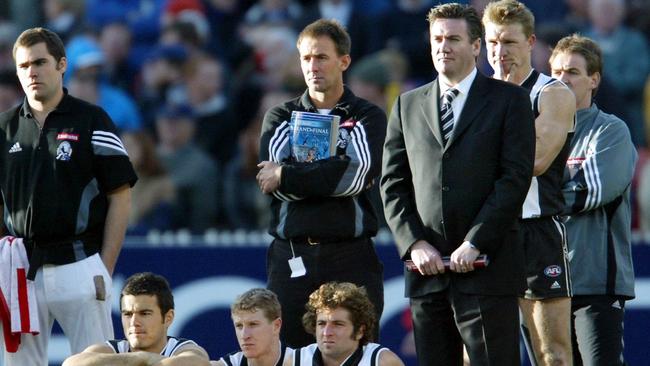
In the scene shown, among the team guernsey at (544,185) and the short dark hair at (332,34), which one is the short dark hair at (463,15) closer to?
the team guernsey at (544,185)

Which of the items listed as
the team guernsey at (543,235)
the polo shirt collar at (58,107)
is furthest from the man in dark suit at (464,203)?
the polo shirt collar at (58,107)

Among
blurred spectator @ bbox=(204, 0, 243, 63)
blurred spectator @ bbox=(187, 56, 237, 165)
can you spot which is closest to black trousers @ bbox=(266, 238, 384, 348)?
blurred spectator @ bbox=(187, 56, 237, 165)

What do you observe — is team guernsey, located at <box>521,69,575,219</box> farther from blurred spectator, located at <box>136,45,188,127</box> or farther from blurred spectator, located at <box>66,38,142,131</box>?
blurred spectator, located at <box>136,45,188,127</box>

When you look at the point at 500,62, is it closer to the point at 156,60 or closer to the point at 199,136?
the point at 199,136

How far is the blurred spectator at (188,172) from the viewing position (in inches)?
484

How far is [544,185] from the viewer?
762cm

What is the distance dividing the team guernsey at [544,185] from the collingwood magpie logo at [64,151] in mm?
2461

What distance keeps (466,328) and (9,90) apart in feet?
24.1

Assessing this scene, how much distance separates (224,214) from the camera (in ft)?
40.5

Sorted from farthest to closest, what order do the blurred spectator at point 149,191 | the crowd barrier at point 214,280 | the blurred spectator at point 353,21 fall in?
1. the blurred spectator at point 353,21
2. the blurred spectator at point 149,191
3. the crowd barrier at point 214,280

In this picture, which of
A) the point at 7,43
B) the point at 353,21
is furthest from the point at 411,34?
the point at 7,43

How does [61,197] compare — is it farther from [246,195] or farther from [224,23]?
[224,23]

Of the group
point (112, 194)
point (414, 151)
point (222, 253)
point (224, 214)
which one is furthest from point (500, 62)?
point (224, 214)

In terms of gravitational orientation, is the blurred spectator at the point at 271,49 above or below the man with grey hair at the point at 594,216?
above
